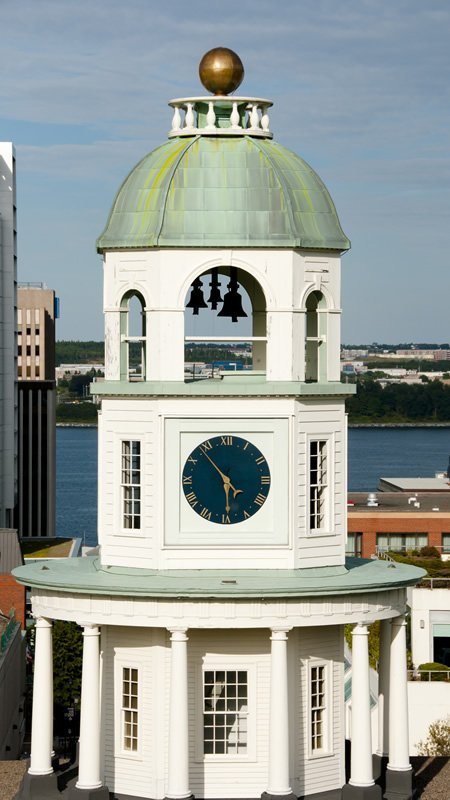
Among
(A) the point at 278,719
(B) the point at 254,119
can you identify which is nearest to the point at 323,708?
(A) the point at 278,719

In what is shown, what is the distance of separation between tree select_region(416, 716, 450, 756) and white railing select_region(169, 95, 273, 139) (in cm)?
2910

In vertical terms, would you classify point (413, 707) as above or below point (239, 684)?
below

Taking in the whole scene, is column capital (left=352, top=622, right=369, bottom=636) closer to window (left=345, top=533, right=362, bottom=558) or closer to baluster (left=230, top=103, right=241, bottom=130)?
baluster (left=230, top=103, right=241, bottom=130)

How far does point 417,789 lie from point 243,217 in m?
11.6

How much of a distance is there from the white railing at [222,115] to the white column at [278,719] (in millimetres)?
9856

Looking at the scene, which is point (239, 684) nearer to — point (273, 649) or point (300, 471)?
point (273, 649)

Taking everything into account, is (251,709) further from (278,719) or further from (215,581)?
(215,581)

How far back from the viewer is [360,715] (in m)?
38.8

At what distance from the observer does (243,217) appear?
1569 inches

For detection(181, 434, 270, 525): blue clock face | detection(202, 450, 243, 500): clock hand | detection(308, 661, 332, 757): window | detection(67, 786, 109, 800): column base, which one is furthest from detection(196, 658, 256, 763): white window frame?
detection(202, 450, 243, 500): clock hand

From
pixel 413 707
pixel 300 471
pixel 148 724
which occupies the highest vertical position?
pixel 300 471

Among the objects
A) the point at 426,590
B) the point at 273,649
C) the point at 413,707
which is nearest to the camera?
the point at 273,649

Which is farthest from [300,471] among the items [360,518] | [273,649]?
[360,518]

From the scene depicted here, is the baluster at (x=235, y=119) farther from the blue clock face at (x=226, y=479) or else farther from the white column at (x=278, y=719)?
the white column at (x=278, y=719)
